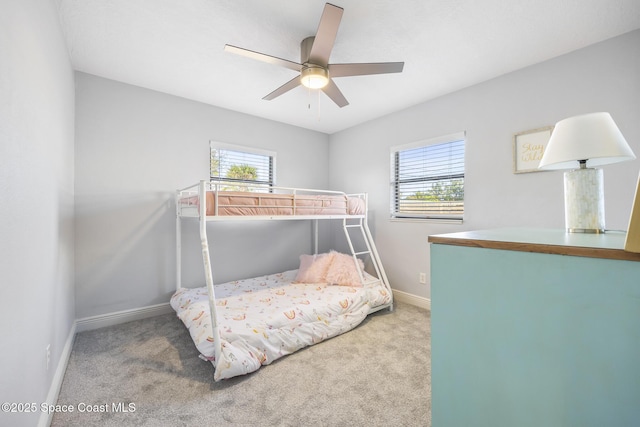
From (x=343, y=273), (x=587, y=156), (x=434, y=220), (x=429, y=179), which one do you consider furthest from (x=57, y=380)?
(x=429, y=179)

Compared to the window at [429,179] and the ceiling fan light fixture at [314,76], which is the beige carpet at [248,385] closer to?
the window at [429,179]

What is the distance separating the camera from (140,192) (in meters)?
2.68

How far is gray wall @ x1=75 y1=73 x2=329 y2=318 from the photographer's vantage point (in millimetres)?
2422

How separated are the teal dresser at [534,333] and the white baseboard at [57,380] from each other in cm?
182

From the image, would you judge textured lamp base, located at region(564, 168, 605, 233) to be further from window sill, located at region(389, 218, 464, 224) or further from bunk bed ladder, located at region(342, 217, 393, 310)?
bunk bed ladder, located at region(342, 217, 393, 310)

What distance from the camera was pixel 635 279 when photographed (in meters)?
0.53

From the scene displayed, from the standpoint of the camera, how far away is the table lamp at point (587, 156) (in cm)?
91

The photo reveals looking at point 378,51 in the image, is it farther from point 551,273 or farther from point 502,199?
point 551,273

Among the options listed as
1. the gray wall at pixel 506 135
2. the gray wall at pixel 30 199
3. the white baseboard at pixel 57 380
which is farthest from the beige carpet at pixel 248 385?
the gray wall at pixel 506 135

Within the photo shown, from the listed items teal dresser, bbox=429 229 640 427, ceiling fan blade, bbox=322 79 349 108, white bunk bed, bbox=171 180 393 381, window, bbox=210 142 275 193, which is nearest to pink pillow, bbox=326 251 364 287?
white bunk bed, bbox=171 180 393 381

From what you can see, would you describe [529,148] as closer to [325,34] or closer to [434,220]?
[434,220]

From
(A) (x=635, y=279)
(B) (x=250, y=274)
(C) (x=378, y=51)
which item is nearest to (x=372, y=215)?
(B) (x=250, y=274)

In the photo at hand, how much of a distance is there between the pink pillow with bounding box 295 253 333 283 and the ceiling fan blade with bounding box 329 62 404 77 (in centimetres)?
207

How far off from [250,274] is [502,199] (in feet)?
9.51
